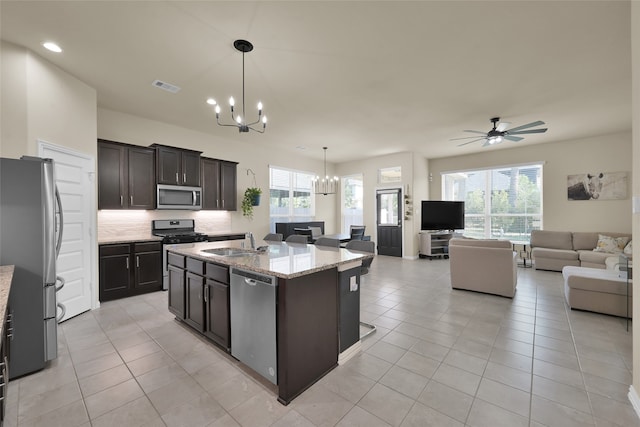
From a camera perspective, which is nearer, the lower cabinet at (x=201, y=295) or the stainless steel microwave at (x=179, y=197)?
the lower cabinet at (x=201, y=295)

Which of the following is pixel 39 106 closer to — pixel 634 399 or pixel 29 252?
pixel 29 252

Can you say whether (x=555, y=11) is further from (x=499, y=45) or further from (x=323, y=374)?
(x=323, y=374)

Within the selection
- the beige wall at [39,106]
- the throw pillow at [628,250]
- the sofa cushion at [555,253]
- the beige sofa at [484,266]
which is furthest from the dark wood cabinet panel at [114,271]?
the throw pillow at [628,250]

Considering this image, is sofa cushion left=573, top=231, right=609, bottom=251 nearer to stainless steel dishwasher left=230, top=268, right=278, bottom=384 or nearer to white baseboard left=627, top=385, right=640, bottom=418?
white baseboard left=627, top=385, right=640, bottom=418

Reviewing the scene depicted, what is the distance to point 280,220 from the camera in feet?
23.6

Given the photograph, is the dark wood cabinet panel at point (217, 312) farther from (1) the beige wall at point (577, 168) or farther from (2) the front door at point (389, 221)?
(1) the beige wall at point (577, 168)

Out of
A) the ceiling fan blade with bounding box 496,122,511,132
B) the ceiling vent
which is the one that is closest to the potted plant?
the ceiling vent

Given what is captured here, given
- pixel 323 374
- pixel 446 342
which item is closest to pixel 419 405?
pixel 323 374

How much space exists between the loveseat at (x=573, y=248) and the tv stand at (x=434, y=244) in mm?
1929

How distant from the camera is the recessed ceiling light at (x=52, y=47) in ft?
8.84

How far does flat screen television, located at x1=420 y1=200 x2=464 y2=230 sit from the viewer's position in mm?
7410

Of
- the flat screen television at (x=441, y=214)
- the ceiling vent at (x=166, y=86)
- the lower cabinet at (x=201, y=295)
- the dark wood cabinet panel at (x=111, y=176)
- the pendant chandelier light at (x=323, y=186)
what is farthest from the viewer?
the pendant chandelier light at (x=323, y=186)

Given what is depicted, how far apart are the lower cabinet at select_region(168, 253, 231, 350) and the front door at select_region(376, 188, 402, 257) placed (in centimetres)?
599

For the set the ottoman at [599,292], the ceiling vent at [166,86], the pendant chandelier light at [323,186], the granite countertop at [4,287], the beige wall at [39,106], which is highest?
the ceiling vent at [166,86]
